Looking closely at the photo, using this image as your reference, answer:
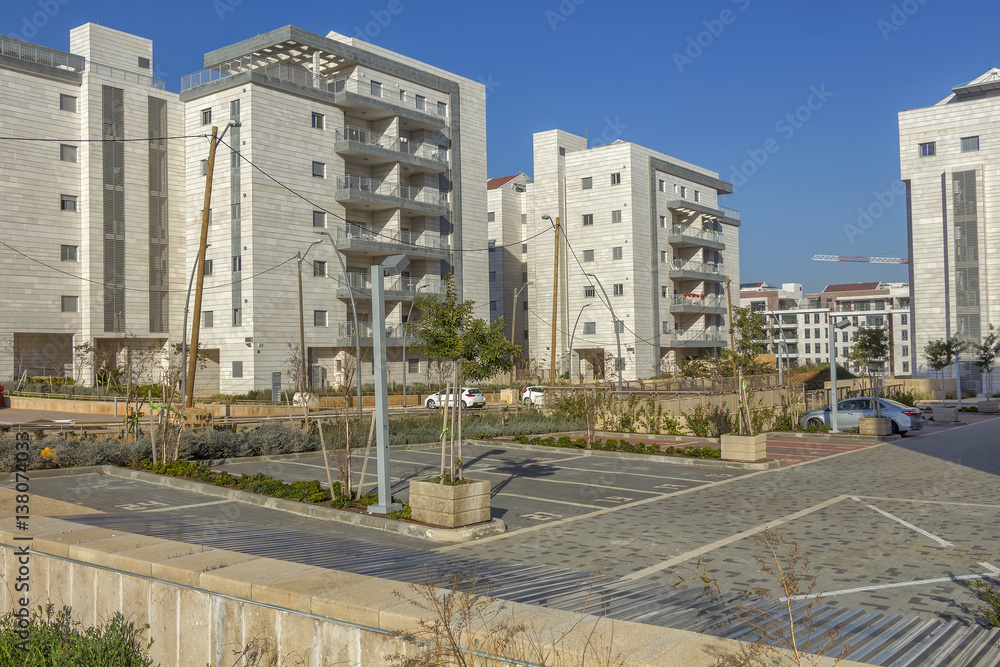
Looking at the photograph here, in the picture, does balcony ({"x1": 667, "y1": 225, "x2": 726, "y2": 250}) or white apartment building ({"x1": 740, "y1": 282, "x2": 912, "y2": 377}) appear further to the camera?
white apartment building ({"x1": 740, "y1": 282, "x2": 912, "y2": 377})

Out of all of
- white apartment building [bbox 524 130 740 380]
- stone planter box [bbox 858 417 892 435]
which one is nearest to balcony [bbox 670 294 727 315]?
white apartment building [bbox 524 130 740 380]

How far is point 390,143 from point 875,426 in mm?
36779

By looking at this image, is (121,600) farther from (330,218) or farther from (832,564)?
(330,218)

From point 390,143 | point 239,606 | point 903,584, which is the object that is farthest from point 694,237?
point 239,606

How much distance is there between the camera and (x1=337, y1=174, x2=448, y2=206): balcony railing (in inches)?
1948

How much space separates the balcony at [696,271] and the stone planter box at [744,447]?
166 ft

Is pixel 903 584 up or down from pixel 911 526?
up

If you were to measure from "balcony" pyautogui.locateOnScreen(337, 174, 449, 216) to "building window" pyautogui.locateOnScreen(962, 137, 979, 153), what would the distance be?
44345 millimetres

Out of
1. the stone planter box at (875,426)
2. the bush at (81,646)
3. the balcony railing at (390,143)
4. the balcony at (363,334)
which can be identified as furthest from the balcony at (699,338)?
the bush at (81,646)

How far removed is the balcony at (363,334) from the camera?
47938 mm

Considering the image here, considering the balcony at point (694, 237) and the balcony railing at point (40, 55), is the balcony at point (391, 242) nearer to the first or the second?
the balcony railing at point (40, 55)

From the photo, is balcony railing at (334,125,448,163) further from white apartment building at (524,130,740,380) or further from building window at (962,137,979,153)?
building window at (962,137,979,153)

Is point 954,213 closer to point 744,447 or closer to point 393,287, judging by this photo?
point 393,287

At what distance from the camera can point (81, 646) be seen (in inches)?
222
